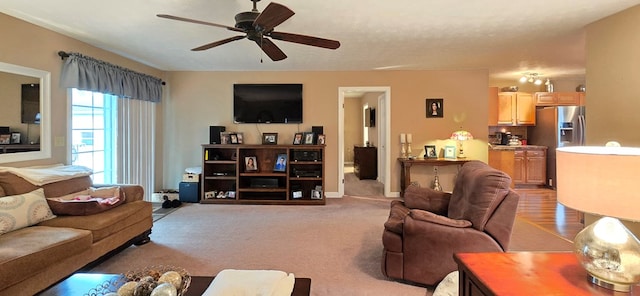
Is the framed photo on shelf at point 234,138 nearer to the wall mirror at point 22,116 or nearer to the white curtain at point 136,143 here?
the white curtain at point 136,143

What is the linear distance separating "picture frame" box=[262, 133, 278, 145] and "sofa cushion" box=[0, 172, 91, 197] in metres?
2.74

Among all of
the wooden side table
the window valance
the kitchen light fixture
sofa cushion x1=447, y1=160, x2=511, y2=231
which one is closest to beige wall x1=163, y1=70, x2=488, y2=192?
the window valance

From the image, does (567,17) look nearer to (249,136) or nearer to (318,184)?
(318,184)

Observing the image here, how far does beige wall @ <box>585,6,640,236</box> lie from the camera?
2.88 metres

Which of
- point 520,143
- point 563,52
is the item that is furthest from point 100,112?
point 520,143

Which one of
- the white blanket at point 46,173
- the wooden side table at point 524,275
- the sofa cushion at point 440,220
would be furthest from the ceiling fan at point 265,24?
the white blanket at point 46,173

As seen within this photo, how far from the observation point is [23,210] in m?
2.63

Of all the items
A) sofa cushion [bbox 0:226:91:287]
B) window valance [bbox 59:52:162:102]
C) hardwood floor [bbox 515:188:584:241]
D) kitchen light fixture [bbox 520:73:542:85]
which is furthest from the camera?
kitchen light fixture [bbox 520:73:542:85]

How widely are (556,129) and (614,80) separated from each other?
4.04 meters

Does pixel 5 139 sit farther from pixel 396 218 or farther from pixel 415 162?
pixel 415 162

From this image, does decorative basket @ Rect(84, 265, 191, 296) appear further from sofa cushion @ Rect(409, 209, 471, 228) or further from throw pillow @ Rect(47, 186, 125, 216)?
sofa cushion @ Rect(409, 209, 471, 228)

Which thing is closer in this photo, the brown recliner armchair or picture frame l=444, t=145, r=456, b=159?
the brown recliner armchair

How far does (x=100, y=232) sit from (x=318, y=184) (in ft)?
11.5

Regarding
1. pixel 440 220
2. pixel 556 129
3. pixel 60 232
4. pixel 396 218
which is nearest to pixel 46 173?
pixel 60 232
